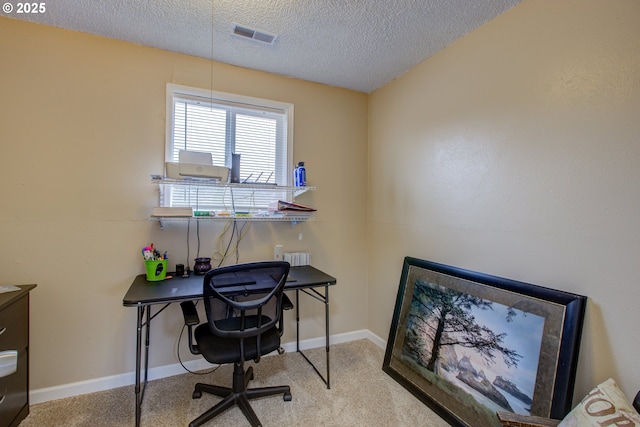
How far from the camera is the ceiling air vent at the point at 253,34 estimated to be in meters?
1.93

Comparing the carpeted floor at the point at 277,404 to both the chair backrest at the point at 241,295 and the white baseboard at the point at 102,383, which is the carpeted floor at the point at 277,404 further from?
the chair backrest at the point at 241,295

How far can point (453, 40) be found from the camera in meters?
2.06

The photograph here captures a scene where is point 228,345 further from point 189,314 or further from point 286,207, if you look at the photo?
point 286,207

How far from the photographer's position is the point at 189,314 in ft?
5.39

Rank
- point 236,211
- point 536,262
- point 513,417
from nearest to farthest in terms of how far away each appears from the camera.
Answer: point 513,417, point 536,262, point 236,211

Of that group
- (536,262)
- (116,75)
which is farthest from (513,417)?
(116,75)

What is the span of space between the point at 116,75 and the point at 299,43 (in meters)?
1.36

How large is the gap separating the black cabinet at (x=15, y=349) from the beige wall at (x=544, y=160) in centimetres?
263

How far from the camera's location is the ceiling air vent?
6.33 ft

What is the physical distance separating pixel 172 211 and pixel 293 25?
1514mm

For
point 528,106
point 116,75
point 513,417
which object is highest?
point 116,75

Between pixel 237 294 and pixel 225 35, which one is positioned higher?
pixel 225 35

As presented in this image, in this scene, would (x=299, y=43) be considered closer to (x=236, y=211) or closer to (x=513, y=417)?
(x=236, y=211)

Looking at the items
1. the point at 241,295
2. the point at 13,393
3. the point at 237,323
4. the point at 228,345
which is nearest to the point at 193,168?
the point at 241,295
